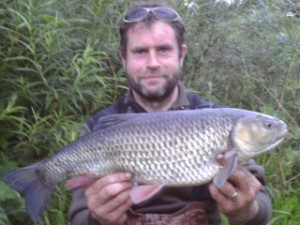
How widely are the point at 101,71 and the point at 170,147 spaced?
234cm

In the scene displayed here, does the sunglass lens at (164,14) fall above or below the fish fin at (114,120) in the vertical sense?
above

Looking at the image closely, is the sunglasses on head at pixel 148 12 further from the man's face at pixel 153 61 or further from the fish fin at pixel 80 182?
the fish fin at pixel 80 182

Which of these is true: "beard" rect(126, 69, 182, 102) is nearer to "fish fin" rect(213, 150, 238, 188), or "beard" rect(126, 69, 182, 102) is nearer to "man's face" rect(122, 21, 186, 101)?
"man's face" rect(122, 21, 186, 101)

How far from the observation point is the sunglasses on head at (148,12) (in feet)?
11.4

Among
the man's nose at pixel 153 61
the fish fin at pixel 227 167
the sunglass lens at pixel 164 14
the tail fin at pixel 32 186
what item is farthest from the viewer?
the sunglass lens at pixel 164 14

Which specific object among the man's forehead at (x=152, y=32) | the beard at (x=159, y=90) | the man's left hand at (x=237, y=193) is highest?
the man's forehead at (x=152, y=32)

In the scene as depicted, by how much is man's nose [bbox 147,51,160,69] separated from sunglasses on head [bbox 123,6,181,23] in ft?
0.63

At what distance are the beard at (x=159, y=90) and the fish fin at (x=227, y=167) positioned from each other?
737 millimetres

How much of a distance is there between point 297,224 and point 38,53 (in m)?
2.11

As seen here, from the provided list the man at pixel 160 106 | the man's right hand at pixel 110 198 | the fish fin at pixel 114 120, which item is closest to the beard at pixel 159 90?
the man at pixel 160 106

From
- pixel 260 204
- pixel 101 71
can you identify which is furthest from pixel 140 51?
pixel 101 71

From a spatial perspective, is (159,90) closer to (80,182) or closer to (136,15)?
(136,15)

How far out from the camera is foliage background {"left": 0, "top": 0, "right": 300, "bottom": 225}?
460cm

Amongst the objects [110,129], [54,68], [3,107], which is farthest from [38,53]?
[110,129]
